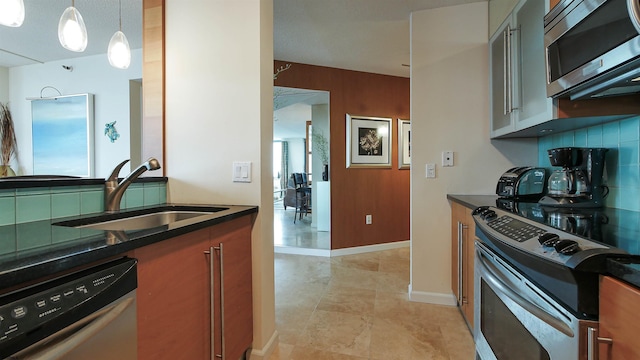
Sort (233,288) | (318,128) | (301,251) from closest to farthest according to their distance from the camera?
(233,288) < (301,251) < (318,128)

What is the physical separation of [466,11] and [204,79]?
2.14 metres

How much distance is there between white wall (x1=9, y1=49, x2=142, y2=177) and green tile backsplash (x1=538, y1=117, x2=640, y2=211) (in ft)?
13.4

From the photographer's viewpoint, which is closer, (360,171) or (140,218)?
(140,218)

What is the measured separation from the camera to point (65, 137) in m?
3.24

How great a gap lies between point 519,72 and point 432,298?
179cm

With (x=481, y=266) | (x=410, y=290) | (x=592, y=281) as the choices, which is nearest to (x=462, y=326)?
(x=410, y=290)

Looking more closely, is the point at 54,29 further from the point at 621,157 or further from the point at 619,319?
the point at 621,157

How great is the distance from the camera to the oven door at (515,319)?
0.79 metres

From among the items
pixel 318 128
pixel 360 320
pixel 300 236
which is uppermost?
pixel 318 128

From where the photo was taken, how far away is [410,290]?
2408 millimetres

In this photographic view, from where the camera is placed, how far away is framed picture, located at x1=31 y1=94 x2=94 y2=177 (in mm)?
3217

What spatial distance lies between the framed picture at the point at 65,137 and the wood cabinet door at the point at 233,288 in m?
2.92

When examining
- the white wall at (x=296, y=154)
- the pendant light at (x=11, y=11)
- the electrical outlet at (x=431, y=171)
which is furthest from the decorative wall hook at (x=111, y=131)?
the white wall at (x=296, y=154)

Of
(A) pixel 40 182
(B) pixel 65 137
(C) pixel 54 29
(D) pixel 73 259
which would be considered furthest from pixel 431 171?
(B) pixel 65 137
